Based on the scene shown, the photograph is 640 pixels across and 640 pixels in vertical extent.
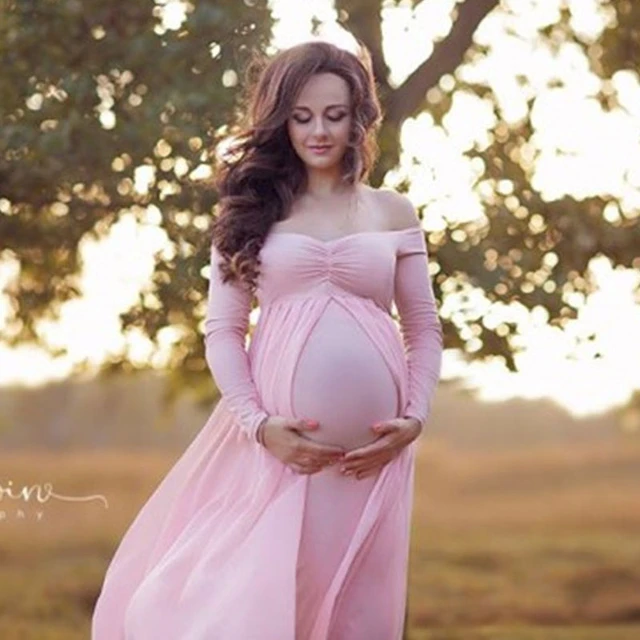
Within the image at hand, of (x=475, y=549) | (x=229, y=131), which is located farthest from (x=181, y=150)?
(x=475, y=549)

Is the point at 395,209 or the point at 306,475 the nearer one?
the point at 306,475

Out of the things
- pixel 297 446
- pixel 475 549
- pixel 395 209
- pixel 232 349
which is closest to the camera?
pixel 297 446

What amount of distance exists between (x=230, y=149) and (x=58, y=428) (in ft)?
33.3

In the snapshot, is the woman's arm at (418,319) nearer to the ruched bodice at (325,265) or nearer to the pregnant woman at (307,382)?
the pregnant woman at (307,382)

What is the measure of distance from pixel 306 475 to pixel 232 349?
1.14 feet

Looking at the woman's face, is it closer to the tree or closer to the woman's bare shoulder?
the woman's bare shoulder

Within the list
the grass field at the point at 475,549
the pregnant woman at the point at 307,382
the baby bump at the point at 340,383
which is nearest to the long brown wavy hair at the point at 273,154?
the pregnant woman at the point at 307,382

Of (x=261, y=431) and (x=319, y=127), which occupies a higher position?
(x=319, y=127)

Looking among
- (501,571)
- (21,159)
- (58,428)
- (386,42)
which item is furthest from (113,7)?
(501,571)

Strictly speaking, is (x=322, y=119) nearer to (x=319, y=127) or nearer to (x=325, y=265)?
(x=319, y=127)

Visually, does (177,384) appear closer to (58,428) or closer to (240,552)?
(240,552)

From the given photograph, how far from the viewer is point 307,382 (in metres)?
4.50

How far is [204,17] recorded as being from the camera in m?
6.76

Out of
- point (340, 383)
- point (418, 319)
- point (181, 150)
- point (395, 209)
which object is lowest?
point (340, 383)
